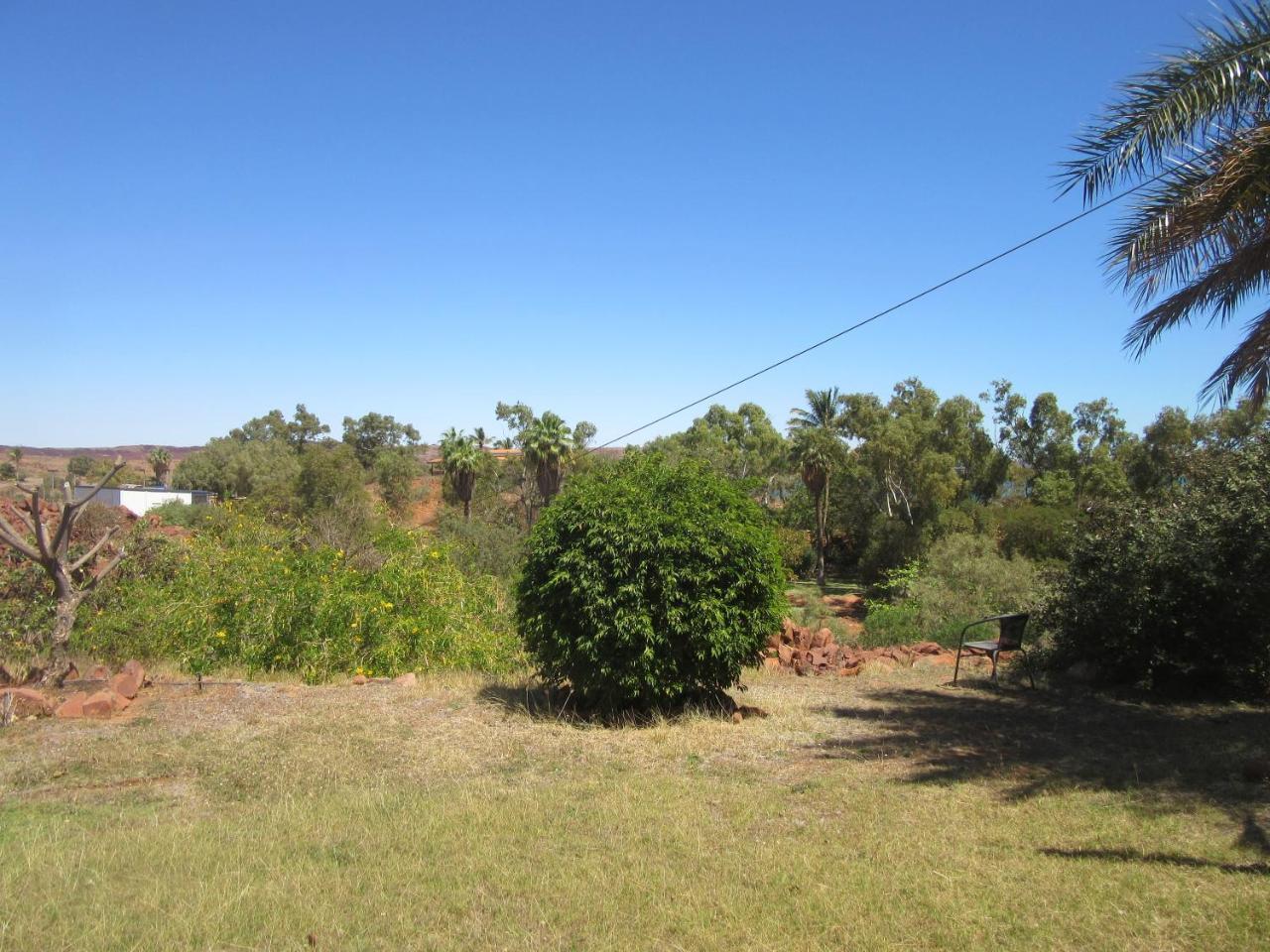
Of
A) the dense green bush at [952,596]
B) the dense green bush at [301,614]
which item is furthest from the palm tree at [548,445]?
the dense green bush at [301,614]

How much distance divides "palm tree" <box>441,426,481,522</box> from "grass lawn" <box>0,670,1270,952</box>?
3666cm

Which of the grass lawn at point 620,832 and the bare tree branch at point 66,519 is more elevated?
the bare tree branch at point 66,519

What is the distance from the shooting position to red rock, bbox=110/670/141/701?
379 inches

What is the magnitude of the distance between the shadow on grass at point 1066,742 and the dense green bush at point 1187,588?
0.79 meters

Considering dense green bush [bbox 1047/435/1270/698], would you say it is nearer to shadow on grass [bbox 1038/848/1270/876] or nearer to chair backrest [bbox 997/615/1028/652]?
chair backrest [bbox 997/615/1028/652]

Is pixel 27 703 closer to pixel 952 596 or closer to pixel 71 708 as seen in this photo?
pixel 71 708

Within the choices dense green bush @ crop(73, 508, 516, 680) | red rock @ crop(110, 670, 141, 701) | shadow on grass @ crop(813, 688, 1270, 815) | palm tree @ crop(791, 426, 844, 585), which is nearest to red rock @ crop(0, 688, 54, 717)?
red rock @ crop(110, 670, 141, 701)

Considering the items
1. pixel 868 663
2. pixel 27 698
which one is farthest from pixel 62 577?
pixel 868 663

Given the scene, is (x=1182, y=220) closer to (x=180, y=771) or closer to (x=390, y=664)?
(x=180, y=771)

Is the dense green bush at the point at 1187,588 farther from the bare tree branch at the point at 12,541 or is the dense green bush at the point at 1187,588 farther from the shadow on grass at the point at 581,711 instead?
the bare tree branch at the point at 12,541

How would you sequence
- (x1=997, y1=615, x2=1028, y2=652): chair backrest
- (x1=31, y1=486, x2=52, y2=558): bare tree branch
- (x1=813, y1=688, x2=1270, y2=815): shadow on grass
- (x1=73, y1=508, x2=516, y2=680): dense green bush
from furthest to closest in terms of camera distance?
(x1=73, y1=508, x2=516, y2=680): dense green bush, (x1=997, y1=615, x2=1028, y2=652): chair backrest, (x1=31, y1=486, x2=52, y2=558): bare tree branch, (x1=813, y1=688, x2=1270, y2=815): shadow on grass

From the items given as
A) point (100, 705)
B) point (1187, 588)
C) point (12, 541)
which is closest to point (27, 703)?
point (100, 705)

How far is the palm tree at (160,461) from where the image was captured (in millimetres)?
73312

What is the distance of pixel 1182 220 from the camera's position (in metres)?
7.74
